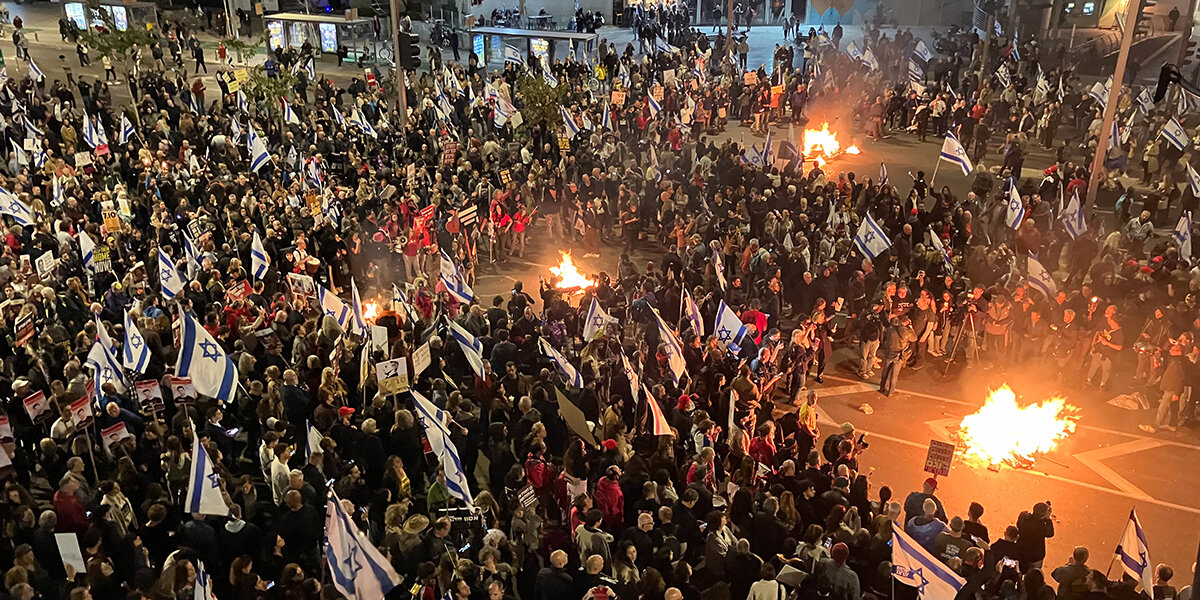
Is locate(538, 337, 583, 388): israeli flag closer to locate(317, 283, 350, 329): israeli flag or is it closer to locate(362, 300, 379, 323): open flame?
locate(317, 283, 350, 329): israeli flag

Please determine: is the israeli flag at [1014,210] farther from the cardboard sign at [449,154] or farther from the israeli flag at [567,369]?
the cardboard sign at [449,154]

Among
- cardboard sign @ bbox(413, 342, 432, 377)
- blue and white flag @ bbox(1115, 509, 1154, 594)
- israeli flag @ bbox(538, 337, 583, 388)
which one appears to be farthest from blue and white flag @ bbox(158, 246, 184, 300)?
blue and white flag @ bbox(1115, 509, 1154, 594)

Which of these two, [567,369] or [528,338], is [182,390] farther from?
[567,369]

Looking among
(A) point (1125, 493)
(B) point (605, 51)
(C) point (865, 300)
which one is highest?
(B) point (605, 51)

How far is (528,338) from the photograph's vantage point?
1345cm

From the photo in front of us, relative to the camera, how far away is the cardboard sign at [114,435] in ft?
34.8

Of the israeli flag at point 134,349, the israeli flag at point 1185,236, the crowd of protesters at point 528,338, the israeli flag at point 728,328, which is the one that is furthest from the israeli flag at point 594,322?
the israeli flag at point 1185,236

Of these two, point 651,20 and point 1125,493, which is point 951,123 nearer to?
point 1125,493

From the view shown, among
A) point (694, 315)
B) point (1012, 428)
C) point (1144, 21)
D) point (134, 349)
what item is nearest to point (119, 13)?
point (134, 349)

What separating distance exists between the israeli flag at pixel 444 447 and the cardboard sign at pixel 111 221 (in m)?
10.1

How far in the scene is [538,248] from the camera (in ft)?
72.3

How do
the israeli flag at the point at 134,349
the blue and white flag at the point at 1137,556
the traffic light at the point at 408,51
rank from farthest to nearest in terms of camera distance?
the traffic light at the point at 408,51 → the israeli flag at the point at 134,349 → the blue and white flag at the point at 1137,556

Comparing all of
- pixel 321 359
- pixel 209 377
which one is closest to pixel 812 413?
pixel 321 359

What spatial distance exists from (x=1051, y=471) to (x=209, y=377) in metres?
10.7
